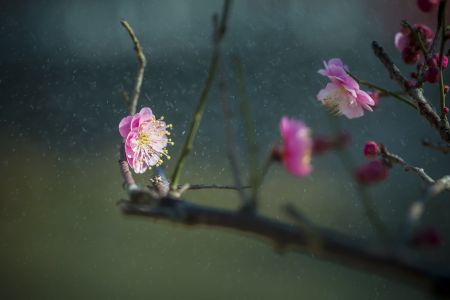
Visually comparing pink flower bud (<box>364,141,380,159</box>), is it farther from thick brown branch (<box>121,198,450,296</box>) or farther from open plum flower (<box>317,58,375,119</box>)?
thick brown branch (<box>121,198,450,296</box>)

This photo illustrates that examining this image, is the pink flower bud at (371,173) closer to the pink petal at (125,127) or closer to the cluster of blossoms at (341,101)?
the cluster of blossoms at (341,101)

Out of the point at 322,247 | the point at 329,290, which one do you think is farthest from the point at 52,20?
the point at 322,247

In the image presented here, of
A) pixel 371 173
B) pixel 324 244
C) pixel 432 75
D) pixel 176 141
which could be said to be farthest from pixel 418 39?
pixel 176 141

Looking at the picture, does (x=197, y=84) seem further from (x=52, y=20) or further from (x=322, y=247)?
(x=322, y=247)

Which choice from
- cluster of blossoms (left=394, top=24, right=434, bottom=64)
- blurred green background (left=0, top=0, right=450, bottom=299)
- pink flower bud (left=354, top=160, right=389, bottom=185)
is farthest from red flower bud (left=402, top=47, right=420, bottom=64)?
blurred green background (left=0, top=0, right=450, bottom=299)

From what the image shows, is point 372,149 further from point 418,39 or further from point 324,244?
point 324,244

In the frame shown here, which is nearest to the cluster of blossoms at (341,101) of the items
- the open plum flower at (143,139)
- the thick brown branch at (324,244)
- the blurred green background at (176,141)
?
the open plum flower at (143,139)
